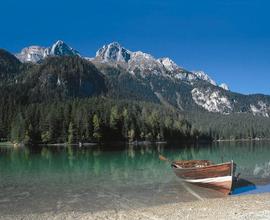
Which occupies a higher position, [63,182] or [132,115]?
[132,115]

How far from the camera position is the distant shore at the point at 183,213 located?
997 inches

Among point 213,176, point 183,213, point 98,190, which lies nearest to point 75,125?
point 98,190

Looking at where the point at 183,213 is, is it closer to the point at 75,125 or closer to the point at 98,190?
the point at 98,190

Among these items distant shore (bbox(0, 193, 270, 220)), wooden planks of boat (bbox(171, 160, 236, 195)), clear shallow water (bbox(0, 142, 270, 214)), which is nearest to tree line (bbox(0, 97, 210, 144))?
clear shallow water (bbox(0, 142, 270, 214))

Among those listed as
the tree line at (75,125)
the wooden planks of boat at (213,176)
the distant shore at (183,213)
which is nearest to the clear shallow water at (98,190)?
the wooden planks of boat at (213,176)

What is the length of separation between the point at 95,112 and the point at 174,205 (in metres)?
141

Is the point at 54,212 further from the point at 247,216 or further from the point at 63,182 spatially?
the point at 63,182

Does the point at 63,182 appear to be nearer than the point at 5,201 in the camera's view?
No

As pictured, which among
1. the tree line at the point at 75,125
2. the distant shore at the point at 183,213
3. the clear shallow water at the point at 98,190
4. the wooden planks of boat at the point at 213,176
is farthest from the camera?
the tree line at the point at 75,125

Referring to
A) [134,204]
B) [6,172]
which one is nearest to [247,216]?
[134,204]

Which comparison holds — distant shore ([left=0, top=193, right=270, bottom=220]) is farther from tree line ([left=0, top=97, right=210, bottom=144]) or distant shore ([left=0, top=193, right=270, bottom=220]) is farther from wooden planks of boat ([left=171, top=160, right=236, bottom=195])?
tree line ([left=0, top=97, right=210, bottom=144])

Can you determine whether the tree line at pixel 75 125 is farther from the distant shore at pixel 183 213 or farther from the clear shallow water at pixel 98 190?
the distant shore at pixel 183 213

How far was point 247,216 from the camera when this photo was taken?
79.6 ft

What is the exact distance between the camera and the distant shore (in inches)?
997
